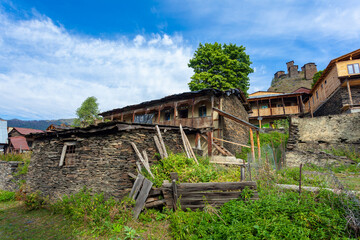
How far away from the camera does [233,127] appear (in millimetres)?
14734

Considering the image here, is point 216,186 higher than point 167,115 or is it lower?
lower

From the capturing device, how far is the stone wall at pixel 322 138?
32.5 feet

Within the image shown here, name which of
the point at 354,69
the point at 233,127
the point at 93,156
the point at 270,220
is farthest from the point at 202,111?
the point at 354,69

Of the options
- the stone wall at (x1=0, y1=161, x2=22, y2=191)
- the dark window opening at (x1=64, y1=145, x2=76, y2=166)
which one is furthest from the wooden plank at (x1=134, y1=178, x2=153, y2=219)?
the stone wall at (x1=0, y1=161, x2=22, y2=191)

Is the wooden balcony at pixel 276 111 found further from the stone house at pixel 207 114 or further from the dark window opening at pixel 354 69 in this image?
the dark window opening at pixel 354 69

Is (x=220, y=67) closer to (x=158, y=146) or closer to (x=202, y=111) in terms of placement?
(x=202, y=111)

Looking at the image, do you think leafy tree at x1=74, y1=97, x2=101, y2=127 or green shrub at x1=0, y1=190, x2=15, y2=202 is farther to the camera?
leafy tree at x1=74, y1=97, x2=101, y2=127

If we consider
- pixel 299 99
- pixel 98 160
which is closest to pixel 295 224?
pixel 98 160

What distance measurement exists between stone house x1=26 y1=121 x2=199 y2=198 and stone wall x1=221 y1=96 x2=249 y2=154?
5.53m

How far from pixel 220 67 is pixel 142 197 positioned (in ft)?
55.9

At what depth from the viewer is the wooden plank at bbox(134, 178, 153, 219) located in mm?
5660

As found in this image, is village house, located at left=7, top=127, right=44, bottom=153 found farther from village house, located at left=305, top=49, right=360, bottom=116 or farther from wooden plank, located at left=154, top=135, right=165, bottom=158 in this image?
village house, located at left=305, top=49, right=360, bottom=116

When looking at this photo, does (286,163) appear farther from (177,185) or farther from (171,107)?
(171,107)

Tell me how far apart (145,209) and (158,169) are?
1.58 meters
